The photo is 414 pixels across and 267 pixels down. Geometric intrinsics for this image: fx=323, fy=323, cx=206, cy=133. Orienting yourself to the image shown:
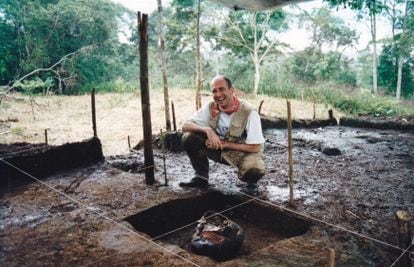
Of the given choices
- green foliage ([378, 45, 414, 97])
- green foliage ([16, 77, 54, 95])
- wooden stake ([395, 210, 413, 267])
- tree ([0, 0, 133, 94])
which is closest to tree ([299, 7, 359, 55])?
green foliage ([378, 45, 414, 97])

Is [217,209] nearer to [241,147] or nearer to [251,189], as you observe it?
[251,189]

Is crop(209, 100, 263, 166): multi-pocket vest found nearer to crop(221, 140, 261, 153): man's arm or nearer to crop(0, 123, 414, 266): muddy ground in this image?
crop(221, 140, 261, 153): man's arm

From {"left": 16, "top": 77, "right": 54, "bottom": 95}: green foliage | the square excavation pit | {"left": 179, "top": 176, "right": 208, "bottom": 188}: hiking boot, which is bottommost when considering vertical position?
the square excavation pit

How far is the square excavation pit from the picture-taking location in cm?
→ 329

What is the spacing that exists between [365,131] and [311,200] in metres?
5.99

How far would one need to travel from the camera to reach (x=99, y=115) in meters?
→ 15.6

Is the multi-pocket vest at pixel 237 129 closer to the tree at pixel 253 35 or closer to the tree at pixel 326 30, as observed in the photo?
the tree at pixel 253 35

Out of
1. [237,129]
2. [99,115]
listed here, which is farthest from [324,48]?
[237,129]

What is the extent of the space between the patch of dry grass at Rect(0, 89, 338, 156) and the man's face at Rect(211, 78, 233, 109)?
277 inches

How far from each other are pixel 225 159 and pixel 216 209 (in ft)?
2.06

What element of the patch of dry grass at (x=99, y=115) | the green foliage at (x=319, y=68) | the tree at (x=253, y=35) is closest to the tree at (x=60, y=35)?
the patch of dry grass at (x=99, y=115)

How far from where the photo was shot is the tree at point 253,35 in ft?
63.3

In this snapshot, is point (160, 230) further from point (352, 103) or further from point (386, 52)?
point (386, 52)

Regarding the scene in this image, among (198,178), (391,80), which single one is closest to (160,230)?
(198,178)
